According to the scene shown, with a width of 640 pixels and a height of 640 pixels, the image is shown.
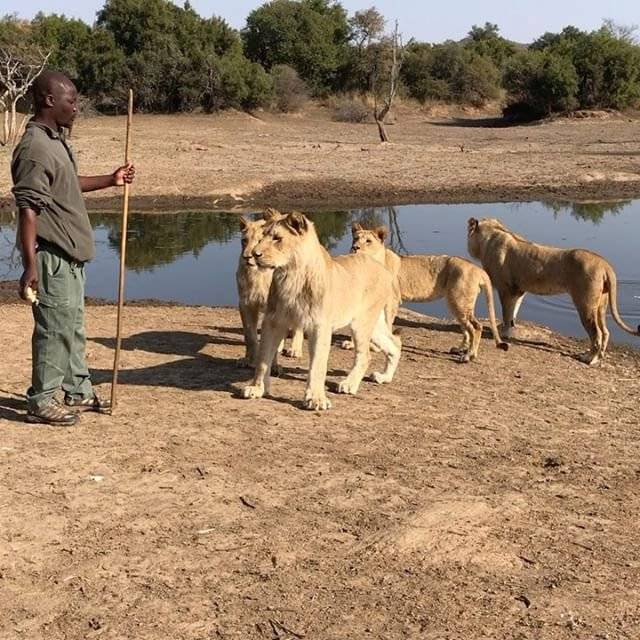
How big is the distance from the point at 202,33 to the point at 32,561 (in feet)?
154

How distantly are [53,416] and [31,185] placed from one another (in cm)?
151

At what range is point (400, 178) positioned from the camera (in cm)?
2367

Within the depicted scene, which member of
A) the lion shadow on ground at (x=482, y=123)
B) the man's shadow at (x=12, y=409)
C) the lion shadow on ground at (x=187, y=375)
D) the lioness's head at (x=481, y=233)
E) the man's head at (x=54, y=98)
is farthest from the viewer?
the lion shadow on ground at (x=482, y=123)

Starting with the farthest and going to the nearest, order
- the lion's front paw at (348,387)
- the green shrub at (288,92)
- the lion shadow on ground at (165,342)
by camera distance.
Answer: the green shrub at (288,92)
the lion shadow on ground at (165,342)
the lion's front paw at (348,387)

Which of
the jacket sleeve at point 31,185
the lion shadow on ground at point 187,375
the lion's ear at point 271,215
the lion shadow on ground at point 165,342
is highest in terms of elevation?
the jacket sleeve at point 31,185

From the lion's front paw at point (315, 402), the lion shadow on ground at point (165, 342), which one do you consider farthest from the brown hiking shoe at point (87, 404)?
the lion shadow on ground at point (165, 342)

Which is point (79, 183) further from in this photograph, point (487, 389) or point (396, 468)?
point (487, 389)

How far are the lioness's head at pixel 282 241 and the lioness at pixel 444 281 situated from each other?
2248mm

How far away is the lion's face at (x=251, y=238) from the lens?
6.39 meters

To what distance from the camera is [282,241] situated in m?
6.41

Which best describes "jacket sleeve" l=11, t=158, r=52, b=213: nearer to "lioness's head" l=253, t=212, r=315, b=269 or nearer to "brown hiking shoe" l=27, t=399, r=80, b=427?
"brown hiking shoe" l=27, t=399, r=80, b=427

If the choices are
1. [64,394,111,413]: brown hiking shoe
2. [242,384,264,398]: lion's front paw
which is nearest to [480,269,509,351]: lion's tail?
[242,384,264,398]: lion's front paw

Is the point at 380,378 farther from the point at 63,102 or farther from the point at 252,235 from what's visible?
the point at 63,102

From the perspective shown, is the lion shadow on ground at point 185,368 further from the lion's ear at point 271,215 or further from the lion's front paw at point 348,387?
the lion's ear at point 271,215
